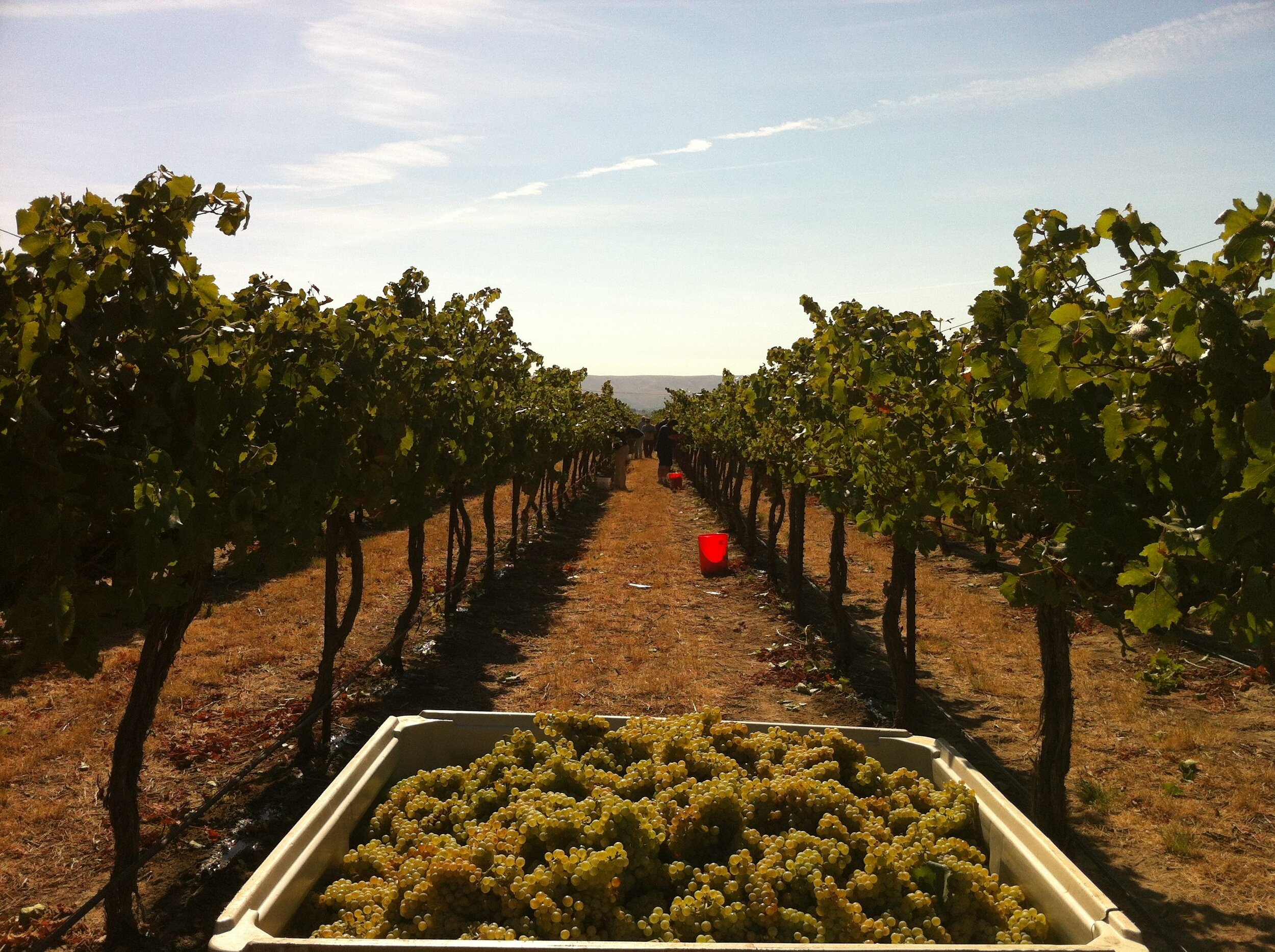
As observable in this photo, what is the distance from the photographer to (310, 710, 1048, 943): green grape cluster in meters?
2.68

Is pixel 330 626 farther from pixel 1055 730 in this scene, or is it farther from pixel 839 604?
pixel 1055 730

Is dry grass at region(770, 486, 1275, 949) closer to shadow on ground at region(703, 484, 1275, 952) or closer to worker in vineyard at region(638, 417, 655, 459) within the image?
shadow on ground at region(703, 484, 1275, 952)

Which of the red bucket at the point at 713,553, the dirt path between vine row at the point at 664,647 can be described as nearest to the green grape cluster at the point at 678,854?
the dirt path between vine row at the point at 664,647

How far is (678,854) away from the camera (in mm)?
3037

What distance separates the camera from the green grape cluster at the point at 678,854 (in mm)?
2682

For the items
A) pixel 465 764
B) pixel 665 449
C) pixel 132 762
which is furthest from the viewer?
pixel 665 449

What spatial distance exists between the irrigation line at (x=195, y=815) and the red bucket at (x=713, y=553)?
659 cm

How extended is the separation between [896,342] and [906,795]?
441 centimetres

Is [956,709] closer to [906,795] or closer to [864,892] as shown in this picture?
[906,795]

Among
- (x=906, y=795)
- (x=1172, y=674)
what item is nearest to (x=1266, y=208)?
(x=906, y=795)

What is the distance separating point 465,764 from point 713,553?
11.9 metres

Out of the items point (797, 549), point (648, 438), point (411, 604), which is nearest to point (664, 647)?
point (797, 549)

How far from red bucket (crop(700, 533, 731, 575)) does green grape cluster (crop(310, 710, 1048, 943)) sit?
469 inches

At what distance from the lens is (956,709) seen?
872 centimetres
